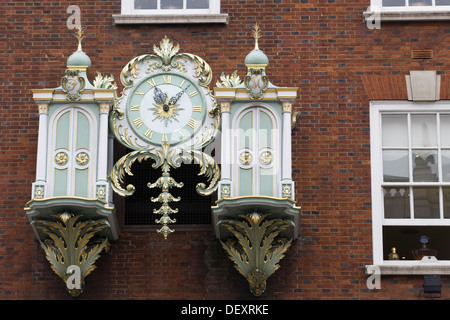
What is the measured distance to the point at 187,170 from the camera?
1588cm

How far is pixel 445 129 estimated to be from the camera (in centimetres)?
1558

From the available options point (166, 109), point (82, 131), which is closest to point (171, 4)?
point (166, 109)

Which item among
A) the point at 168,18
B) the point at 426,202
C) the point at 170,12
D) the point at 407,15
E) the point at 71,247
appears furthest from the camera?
the point at 170,12

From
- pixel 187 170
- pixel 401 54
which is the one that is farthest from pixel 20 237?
pixel 401 54

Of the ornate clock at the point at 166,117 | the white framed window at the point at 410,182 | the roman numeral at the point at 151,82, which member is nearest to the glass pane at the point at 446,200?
the white framed window at the point at 410,182

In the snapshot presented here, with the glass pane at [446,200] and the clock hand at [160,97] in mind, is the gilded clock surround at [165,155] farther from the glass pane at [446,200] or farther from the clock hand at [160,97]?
the glass pane at [446,200]

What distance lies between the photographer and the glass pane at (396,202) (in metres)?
15.3

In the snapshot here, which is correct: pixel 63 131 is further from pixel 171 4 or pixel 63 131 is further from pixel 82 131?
pixel 171 4

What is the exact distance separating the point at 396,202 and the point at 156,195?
3.28m

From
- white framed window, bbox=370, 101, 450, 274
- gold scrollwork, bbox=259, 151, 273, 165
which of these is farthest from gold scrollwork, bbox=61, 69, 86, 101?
white framed window, bbox=370, 101, 450, 274

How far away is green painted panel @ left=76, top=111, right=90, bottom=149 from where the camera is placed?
48.4ft

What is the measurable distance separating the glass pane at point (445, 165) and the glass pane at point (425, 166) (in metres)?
0.10

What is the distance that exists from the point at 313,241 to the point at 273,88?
211cm

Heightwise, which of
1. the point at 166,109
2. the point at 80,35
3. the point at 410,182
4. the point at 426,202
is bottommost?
the point at 426,202
